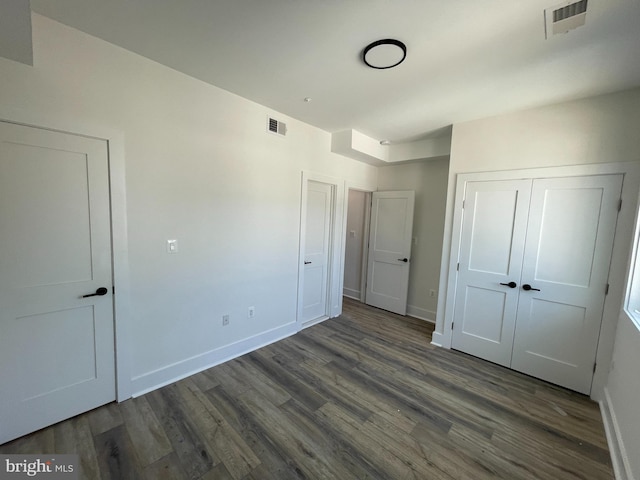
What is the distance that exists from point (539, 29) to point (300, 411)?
306 cm

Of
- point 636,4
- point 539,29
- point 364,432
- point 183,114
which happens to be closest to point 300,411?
point 364,432

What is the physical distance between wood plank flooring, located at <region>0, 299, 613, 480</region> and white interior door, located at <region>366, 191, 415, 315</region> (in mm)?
1622

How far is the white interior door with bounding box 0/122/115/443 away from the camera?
5.31 ft

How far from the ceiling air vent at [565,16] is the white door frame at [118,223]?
2.84 meters

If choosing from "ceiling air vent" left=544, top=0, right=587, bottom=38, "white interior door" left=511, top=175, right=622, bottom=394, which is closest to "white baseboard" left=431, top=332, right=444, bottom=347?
"white interior door" left=511, top=175, right=622, bottom=394

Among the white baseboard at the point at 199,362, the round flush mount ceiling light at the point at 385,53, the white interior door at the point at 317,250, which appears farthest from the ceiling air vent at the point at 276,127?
the white baseboard at the point at 199,362

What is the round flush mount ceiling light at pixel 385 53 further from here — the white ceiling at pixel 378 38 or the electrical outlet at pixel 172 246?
the electrical outlet at pixel 172 246

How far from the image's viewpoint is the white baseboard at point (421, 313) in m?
4.05

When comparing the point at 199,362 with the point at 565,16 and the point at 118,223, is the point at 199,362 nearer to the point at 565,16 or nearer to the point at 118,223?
the point at 118,223

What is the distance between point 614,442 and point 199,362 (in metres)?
3.36

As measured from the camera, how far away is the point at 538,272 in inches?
102

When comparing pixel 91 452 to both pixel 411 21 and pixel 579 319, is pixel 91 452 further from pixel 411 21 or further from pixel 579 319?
pixel 579 319

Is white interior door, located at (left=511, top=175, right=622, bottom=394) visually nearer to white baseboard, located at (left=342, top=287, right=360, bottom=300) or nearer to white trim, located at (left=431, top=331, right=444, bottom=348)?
white trim, located at (left=431, top=331, right=444, bottom=348)

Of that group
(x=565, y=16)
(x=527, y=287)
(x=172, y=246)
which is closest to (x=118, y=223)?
(x=172, y=246)
